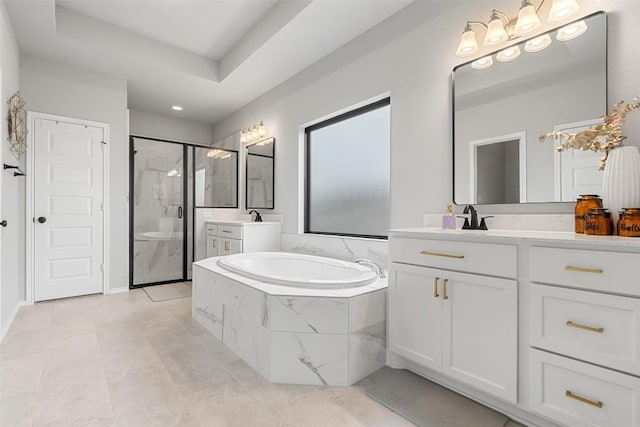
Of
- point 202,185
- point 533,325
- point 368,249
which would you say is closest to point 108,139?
point 202,185

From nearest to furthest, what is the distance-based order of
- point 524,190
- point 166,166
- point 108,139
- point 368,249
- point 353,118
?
point 524,190
point 368,249
point 353,118
point 108,139
point 166,166

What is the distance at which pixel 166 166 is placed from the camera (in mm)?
4332

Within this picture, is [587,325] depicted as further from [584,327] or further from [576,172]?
[576,172]

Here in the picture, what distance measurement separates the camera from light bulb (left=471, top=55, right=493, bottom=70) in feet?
6.43

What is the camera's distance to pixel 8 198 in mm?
2559

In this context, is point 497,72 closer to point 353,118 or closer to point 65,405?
point 353,118

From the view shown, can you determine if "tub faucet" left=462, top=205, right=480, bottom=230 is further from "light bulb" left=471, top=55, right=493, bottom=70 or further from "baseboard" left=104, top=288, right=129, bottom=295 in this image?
"baseboard" left=104, top=288, right=129, bottom=295

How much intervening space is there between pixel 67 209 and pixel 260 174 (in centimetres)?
215

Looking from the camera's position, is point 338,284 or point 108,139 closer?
point 338,284

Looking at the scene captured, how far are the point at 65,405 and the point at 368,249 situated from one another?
2.15 metres

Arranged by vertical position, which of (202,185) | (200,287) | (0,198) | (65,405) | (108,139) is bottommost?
(65,405)

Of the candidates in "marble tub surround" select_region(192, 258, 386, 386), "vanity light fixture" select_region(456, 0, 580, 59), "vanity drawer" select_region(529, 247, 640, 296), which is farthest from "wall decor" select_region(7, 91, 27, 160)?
"vanity drawer" select_region(529, 247, 640, 296)

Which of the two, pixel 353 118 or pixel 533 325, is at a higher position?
pixel 353 118

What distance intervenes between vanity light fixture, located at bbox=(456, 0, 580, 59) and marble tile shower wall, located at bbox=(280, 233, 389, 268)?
4.87 feet
